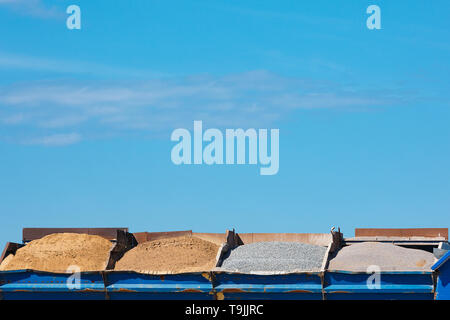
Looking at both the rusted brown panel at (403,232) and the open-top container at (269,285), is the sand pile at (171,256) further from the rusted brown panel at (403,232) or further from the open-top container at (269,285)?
the rusted brown panel at (403,232)

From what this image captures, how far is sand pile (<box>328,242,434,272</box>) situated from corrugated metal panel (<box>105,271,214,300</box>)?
288cm

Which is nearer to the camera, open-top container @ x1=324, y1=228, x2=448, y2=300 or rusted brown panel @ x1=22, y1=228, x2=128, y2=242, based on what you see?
open-top container @ x1=324, y1=228, x2=448, y2=300

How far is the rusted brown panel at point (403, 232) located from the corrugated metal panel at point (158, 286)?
18.0ft

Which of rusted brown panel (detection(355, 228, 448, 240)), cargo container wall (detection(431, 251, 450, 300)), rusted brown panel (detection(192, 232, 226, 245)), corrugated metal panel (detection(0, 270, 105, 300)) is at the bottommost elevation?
corrugated metal panel (detection(0, 270, 105, 300))

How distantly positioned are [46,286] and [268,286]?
17.1 ft

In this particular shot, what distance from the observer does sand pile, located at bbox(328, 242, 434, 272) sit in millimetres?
16328

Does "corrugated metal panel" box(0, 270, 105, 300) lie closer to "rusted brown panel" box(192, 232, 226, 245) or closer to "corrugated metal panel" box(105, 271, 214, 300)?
"corrugated metal panel" box(105, 271, 214, 300)

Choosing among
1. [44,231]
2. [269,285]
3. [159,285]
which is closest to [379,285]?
[269,285]

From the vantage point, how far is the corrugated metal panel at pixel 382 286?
15.4 metres

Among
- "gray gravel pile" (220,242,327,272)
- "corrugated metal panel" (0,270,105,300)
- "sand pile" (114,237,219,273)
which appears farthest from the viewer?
"sand pile" (114,237,219,273)

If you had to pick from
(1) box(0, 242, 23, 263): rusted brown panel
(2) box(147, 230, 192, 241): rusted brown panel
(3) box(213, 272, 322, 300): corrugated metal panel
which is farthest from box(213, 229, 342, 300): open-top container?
(1) box(0, 242, 23, 263): rusted brown panel

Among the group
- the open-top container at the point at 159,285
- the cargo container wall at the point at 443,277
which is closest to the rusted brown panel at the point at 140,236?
the open-top container at the point at 159,285

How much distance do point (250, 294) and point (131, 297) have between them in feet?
8.97

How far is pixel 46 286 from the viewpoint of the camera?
687 inches
